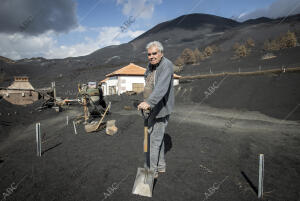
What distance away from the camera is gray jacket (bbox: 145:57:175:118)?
263cm

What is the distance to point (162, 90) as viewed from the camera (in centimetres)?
268

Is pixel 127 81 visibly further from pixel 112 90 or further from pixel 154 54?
pixel 154 54

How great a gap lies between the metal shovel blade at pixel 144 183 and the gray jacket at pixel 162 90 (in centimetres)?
96

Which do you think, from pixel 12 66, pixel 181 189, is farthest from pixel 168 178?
pixel 12 66

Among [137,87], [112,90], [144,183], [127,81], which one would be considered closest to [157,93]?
[144,183]

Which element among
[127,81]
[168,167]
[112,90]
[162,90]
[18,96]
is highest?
[127,81]

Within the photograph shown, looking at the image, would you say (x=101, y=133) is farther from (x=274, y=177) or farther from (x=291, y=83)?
(x=291, y=83)

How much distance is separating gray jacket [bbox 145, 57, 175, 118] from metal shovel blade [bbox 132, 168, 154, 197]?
3.14 ft

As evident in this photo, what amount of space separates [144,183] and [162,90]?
153 cm

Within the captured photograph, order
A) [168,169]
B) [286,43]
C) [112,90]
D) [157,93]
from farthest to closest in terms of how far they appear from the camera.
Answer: [286,43] < [112,90] < [168,169] < [157,93]

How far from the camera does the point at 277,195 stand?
2.80 meters

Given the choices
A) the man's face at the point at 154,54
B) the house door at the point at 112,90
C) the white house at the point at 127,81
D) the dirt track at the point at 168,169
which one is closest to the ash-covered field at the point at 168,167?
the dirt track at the point at 168,169

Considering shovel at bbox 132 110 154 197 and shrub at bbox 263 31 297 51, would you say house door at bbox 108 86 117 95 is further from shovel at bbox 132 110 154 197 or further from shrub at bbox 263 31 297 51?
shrub at bbox 263 31 297 51

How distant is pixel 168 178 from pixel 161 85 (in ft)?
6.00
